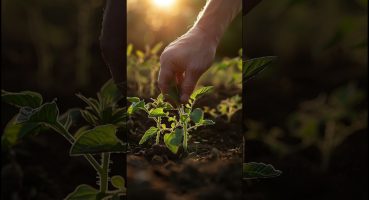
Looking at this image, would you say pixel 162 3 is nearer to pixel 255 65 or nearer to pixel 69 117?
pixel 255 65

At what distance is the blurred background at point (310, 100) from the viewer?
1.70 metres

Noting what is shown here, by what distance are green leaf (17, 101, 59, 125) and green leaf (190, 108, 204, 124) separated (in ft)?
1.10

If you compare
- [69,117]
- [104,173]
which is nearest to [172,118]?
[104,173]

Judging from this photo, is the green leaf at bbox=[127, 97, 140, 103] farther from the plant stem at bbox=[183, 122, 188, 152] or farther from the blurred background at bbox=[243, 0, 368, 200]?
the blurred background at bbox=[243, 0, 368, 200]

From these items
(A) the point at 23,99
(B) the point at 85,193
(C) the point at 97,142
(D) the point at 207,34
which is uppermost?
(D) the point at 207,34

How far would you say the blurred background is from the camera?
1.70 metres

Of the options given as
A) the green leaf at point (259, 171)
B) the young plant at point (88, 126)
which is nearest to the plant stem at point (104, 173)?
the young plant at point (88, 126)

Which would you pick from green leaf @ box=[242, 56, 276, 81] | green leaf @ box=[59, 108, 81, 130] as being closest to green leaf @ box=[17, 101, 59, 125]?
green leaf @ box=[59, 108, 81, 130]

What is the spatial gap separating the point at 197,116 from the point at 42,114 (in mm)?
379

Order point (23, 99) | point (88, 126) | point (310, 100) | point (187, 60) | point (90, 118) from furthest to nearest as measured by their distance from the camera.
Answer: point (310, 100) < point (88, 126) < point (90, 118) < point (23, 99) < point (187, 60)

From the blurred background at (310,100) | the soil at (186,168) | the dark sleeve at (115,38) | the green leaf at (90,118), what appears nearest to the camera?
Answer: the soil at (186,168)

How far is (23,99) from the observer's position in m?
1.40

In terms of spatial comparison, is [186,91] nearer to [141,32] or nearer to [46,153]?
[141,32]

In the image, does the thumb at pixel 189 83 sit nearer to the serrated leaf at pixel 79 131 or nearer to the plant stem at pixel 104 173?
the plant stem at pixel 104 173
